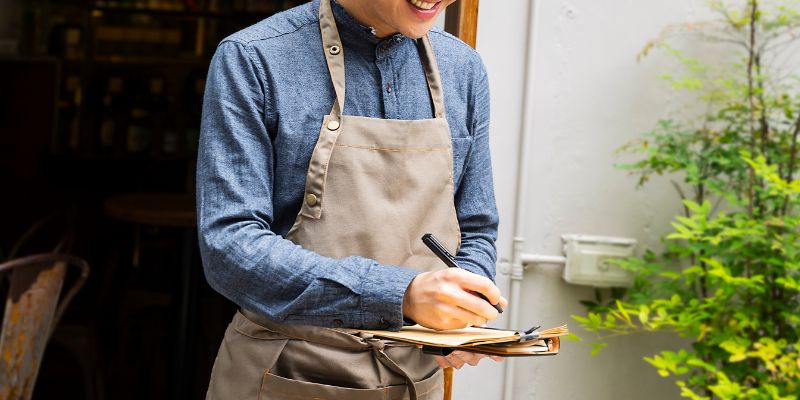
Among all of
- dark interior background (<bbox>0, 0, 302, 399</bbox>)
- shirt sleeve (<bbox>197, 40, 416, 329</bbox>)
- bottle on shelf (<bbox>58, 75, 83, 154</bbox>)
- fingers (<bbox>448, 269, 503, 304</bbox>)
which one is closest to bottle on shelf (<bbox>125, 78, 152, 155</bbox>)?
dark interior background (<bbox>0, 0, 302, 399</bbox>)

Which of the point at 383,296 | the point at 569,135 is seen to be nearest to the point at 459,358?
the point at 383,296

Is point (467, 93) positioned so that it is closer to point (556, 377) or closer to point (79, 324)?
point (556, 377)

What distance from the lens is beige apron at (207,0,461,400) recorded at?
156 centimetres

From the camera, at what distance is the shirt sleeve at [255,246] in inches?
57.3

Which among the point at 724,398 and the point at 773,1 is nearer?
the point at 724,398

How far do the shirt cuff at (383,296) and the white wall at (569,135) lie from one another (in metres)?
1.37

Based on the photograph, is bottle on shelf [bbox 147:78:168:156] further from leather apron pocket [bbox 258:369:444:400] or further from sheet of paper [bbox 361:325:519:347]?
sheet of paper [bbox 361:325:519:347]

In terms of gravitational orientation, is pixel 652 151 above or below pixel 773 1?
below

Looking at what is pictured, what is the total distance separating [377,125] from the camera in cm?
160

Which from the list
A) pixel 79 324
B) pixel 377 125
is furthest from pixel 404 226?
pixel 79 324

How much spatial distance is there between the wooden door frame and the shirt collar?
96 centimetres

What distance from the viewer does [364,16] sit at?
1613mm

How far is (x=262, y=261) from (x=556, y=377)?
5.50 feet

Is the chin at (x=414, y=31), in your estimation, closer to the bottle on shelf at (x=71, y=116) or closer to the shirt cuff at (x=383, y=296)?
the shirt cuff at (x=383, y=296)
